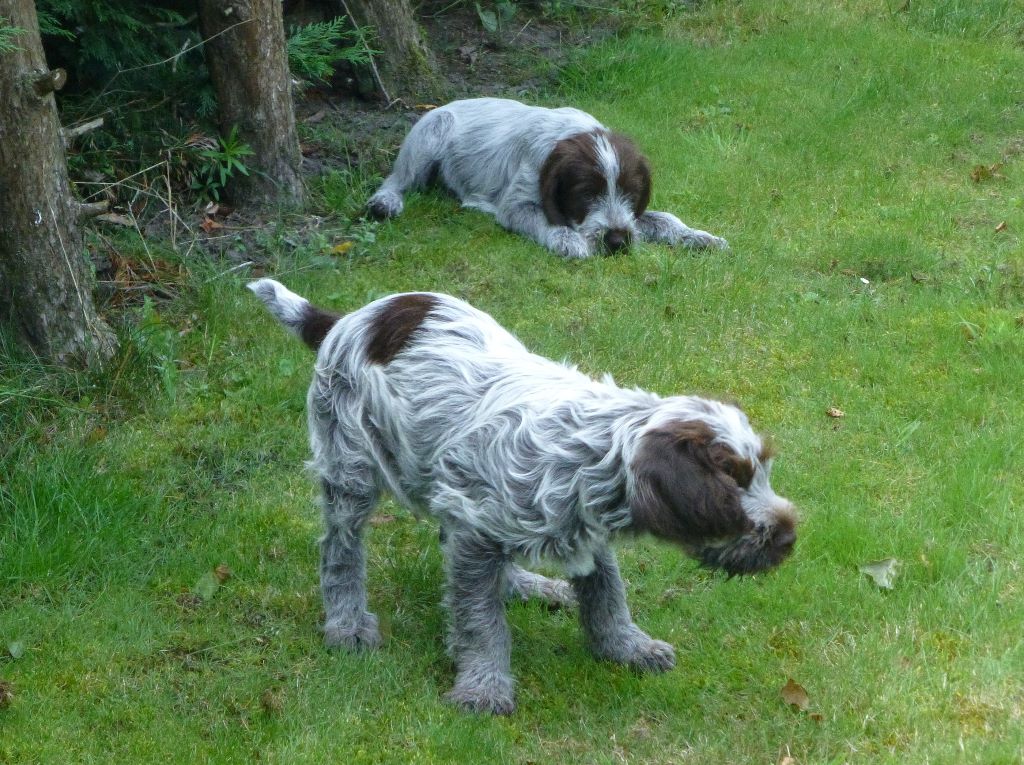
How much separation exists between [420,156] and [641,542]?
5901 mm

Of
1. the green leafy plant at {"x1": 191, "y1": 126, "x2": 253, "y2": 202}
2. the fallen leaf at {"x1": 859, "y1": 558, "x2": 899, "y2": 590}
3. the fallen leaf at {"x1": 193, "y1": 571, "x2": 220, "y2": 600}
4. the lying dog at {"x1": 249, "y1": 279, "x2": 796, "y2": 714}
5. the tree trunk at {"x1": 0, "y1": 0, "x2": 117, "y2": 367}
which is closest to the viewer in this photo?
the lying dog at {"x1": 249, "y1": 279, "x2": 796, "y2": 714}

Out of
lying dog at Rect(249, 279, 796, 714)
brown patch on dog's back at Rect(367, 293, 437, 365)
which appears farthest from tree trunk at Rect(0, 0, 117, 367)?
brown patch on dog's back at Rect(367, 293, 437, 365)

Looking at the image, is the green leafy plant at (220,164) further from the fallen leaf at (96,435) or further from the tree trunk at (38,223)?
the fallen leaf at (96,435)

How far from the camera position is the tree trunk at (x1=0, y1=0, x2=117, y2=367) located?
6.29 m

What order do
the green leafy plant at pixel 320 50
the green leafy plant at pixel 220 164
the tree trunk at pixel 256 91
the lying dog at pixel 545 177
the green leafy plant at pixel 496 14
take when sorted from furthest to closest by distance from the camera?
the green leafy plant at pixel 496 14 < the green leafy plant at pixel 320 50 < the lying dog at pixel 545 177 < the green leafy plant at pixel 220 164 < the tree trunk at pixel 256 91

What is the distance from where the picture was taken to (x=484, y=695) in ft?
15.7

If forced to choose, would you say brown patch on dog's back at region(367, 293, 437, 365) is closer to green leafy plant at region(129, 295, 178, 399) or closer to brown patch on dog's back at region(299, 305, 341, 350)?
brown patch on dog's back at region(299, 305, 341, 350)

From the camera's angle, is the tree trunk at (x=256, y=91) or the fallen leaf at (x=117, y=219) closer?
the fallen leaf at (x=117, y=219)

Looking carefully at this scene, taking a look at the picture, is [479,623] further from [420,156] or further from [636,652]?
[420,156]

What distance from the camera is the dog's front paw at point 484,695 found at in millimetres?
4777

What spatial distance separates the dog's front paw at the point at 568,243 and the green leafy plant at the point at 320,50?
2260 millimetres

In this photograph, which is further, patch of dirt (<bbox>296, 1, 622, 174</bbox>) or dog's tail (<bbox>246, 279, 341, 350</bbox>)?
patch of dirt (<bbox>296, 1, 622, 174</bbox>)

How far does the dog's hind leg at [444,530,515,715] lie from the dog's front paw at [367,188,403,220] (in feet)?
16.1

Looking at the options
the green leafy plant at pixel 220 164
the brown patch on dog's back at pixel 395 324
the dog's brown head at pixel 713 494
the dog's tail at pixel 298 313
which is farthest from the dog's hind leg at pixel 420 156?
the dog's brown head at pixel 713 494
